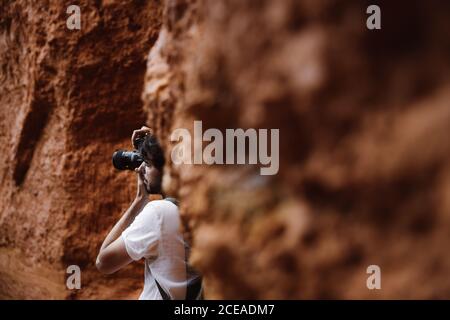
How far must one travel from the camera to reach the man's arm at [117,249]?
108cm

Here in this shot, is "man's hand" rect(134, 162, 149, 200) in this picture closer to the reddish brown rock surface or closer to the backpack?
the backpack

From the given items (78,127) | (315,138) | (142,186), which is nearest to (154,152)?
(142,186)

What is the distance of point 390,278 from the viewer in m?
0.56

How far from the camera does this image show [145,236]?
1.03 metres

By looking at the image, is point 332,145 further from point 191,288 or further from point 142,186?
point 142,186

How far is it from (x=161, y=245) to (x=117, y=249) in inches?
4.6

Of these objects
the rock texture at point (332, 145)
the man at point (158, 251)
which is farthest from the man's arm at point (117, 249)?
the rock texture at point (332, 145)

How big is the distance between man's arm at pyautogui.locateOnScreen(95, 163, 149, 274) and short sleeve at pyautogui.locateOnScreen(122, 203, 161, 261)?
36 millimetres

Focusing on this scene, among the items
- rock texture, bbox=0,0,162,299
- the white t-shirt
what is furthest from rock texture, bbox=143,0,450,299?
rock texture, bbox=0,0,162,299

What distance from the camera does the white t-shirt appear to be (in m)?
1.04

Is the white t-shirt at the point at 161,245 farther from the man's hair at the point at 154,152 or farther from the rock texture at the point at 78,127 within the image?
the rock texture at the point at 78,127

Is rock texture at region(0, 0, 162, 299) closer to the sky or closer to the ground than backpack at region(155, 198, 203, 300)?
closer to the sky

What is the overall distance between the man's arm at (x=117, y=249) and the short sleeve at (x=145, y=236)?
36mm
